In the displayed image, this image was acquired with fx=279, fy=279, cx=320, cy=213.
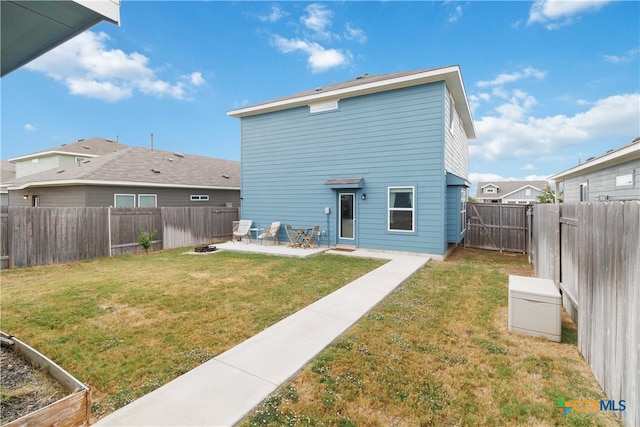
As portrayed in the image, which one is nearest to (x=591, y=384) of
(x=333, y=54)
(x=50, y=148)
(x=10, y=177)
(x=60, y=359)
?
(x=60, y=359)

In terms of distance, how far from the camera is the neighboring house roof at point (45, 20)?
1.87 meters

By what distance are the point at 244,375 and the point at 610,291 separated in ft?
11.3

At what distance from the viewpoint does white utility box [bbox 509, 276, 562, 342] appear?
3.60 m

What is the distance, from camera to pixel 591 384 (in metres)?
2.68

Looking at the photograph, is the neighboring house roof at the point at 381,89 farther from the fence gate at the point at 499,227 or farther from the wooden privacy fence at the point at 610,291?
the wooden privacy fence at the point at 610,291

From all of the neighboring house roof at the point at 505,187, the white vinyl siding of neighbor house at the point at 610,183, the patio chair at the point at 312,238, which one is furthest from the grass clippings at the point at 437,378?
the neighboring house roof at the point at 505,187

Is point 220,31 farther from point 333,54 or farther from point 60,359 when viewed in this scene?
point 60,359

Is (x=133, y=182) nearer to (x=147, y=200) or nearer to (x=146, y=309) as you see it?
(x=147, y=200)

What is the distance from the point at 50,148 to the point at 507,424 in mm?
30952

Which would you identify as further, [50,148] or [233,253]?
[50,148]

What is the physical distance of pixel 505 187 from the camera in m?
47.4

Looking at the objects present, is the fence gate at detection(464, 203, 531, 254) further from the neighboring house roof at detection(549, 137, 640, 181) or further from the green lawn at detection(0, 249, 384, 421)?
the green lawn at detection(0, 249, 384, 421)

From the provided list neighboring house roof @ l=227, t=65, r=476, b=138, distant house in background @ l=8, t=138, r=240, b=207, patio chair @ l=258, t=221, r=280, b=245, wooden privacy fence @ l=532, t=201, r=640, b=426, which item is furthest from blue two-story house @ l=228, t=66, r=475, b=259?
distant house in background @ l=8, t=138, r=240, b=207

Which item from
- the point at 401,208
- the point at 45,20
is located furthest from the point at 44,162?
the point at 45,20
